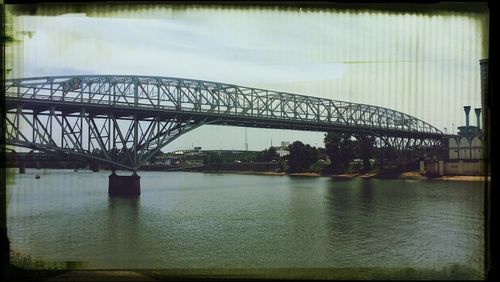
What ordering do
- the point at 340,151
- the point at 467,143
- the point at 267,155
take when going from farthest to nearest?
the point at 267,155 → the point at 340,151 → the point at 467,143

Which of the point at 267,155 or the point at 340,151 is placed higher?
the point at 340,151

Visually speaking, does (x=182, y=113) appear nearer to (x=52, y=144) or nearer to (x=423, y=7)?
(x=52, y=144)

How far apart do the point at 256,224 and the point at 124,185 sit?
943cm

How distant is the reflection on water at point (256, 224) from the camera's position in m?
12.8

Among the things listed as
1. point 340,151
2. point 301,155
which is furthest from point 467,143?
point 301,155

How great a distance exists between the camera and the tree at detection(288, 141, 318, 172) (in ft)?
56.0

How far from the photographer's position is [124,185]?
24062 mm

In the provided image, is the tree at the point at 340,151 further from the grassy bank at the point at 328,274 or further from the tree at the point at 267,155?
the grassy bank at the point at 328,274

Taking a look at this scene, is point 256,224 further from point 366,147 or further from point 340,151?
point 366,147

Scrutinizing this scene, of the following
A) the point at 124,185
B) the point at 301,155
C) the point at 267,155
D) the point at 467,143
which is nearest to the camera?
the point at 467,143

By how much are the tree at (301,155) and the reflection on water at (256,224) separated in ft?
6.49

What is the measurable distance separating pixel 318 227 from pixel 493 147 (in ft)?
44.3

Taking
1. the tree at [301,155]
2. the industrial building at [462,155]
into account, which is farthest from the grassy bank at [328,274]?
the tree at [301,155]

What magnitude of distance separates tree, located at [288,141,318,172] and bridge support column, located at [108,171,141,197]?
9884 millimetres
